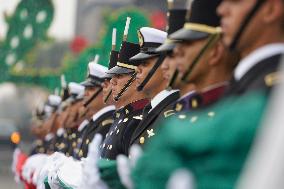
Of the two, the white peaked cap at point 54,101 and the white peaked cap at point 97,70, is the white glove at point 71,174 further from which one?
the white peaked cap at point 54,101

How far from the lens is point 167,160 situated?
3834 mm

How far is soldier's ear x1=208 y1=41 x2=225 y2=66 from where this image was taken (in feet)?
16.3

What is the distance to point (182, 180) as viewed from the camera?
376 centimetres

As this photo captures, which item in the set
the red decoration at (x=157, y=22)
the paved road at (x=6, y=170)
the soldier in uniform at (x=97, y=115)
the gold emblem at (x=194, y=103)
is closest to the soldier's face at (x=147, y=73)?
the soldier in uniform at (x=97, y=115)

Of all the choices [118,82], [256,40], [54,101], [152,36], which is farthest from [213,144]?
[54,101]

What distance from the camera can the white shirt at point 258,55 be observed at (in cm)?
422

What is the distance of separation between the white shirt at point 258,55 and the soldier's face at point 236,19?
0.09m

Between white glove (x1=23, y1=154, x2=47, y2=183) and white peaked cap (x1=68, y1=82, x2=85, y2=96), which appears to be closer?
white peaked cap (x1=68, y1=82, x2=85, y2=96)

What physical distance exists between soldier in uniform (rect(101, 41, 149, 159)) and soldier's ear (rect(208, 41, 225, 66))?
232cm

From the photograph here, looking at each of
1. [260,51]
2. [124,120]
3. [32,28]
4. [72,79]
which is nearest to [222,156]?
[260,51]

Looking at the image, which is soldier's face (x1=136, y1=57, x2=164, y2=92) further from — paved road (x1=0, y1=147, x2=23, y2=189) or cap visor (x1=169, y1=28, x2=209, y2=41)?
paved road (x1=0, y1=147, x2=23, y2=189)

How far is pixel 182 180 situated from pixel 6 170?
97.5 feet

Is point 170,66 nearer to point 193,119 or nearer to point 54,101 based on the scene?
point 193,119

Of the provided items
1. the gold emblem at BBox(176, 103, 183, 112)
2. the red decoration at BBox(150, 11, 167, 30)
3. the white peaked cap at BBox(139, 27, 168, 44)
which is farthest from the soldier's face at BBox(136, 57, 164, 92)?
the red decoration at BBox(150, 11, 167, 30)
